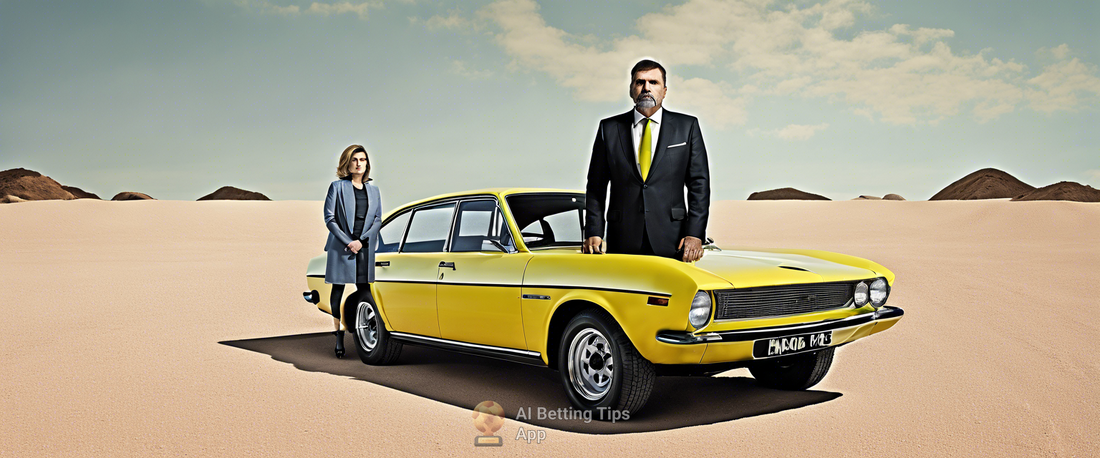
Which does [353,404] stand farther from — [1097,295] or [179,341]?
[1097,295]

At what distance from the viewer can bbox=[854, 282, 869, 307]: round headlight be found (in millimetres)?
5211

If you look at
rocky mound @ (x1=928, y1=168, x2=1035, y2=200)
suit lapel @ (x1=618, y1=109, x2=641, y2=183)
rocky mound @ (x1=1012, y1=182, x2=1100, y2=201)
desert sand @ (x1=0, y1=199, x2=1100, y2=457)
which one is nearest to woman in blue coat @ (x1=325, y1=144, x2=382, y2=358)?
desert sand @ (x1=0, y1=199, x2=1100, y2=457)

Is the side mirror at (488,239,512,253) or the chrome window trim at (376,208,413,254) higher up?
the chrome window trim at (376,208,413,254)

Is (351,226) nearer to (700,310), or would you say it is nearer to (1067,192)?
(700,310)

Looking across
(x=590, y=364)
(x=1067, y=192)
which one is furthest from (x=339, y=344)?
(x=1067, y=192)

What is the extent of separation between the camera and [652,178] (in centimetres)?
518

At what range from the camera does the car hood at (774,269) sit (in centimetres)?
467

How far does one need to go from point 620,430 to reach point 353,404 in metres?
1.86

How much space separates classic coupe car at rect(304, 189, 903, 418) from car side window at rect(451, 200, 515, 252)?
11 mm

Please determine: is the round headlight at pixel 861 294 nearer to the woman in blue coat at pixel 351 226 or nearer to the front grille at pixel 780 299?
the front grille at pixel 780 299

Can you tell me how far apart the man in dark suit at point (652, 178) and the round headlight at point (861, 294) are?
1.06 metres

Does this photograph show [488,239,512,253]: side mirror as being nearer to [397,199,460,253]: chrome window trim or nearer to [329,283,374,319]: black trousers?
[397,199,460,253]: chrome window trim

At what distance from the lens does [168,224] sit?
36781 millimetres

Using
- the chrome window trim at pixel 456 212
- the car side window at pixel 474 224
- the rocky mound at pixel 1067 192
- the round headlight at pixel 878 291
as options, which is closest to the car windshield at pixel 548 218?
the car side window at pixel 474 224
